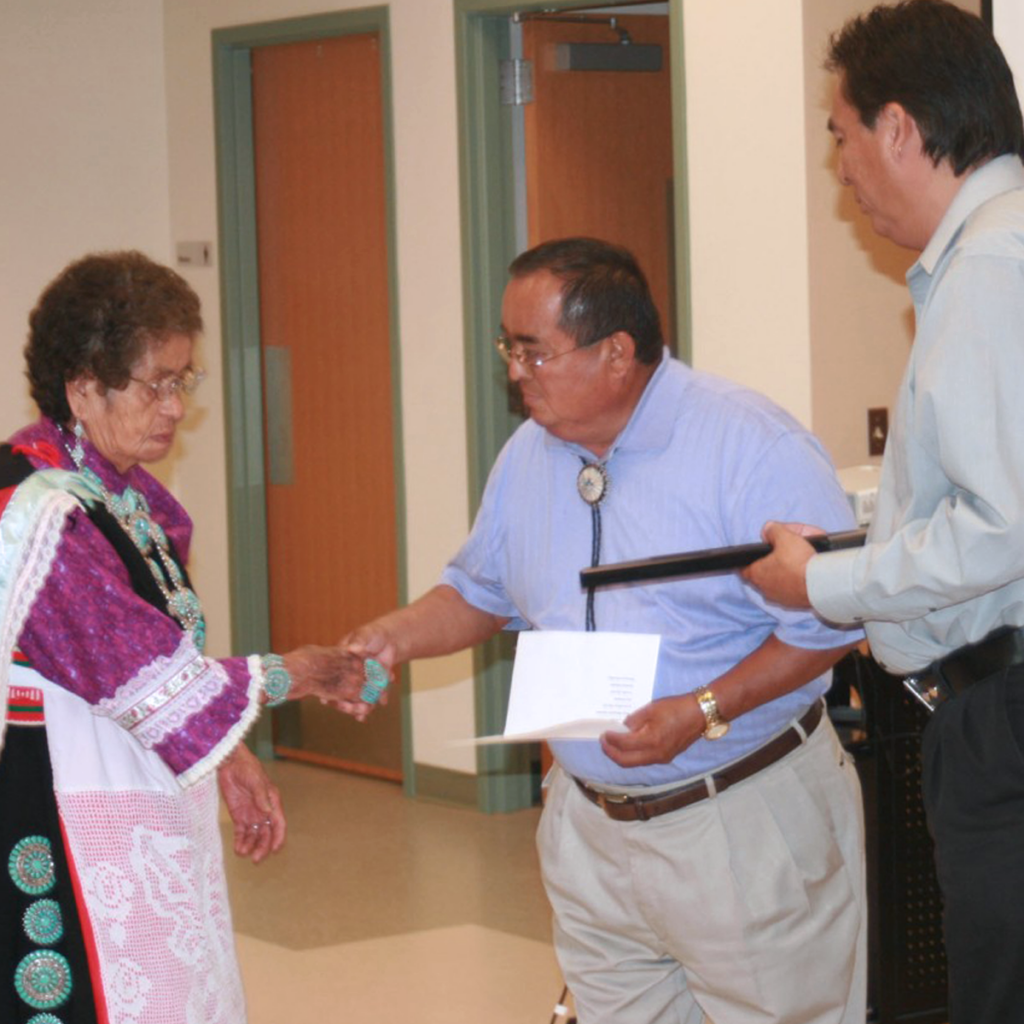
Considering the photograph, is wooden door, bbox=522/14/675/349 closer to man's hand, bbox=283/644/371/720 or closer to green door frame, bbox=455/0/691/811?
green door frame, bbox=455/0/691/811

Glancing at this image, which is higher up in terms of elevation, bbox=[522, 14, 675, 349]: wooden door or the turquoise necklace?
bbox=[522, 14, 675, 349]: wooden door

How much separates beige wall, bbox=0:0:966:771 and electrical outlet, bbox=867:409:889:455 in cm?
3

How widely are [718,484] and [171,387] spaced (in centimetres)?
85

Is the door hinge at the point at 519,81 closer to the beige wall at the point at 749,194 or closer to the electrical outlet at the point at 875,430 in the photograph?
the beige wall at the point at 749,194

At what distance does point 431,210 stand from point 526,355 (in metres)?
3.35

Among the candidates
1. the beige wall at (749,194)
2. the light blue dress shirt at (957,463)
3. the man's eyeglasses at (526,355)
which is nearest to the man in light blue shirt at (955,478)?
the light blue dress shirt at (957,463)

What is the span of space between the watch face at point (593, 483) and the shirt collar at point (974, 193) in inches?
24.8

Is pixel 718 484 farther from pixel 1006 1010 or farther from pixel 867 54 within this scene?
pixel 1006 1010

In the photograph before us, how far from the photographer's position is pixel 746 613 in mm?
2486

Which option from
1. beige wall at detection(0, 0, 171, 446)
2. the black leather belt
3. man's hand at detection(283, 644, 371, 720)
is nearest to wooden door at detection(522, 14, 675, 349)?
beige wall at detection(0, 0, 171, 446)

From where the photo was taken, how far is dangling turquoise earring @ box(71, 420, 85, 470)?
2570mm

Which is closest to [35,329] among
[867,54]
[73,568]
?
[73,568]

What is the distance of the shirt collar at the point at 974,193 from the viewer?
2127mm

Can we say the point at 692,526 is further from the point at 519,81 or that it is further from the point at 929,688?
the point at 519,81
